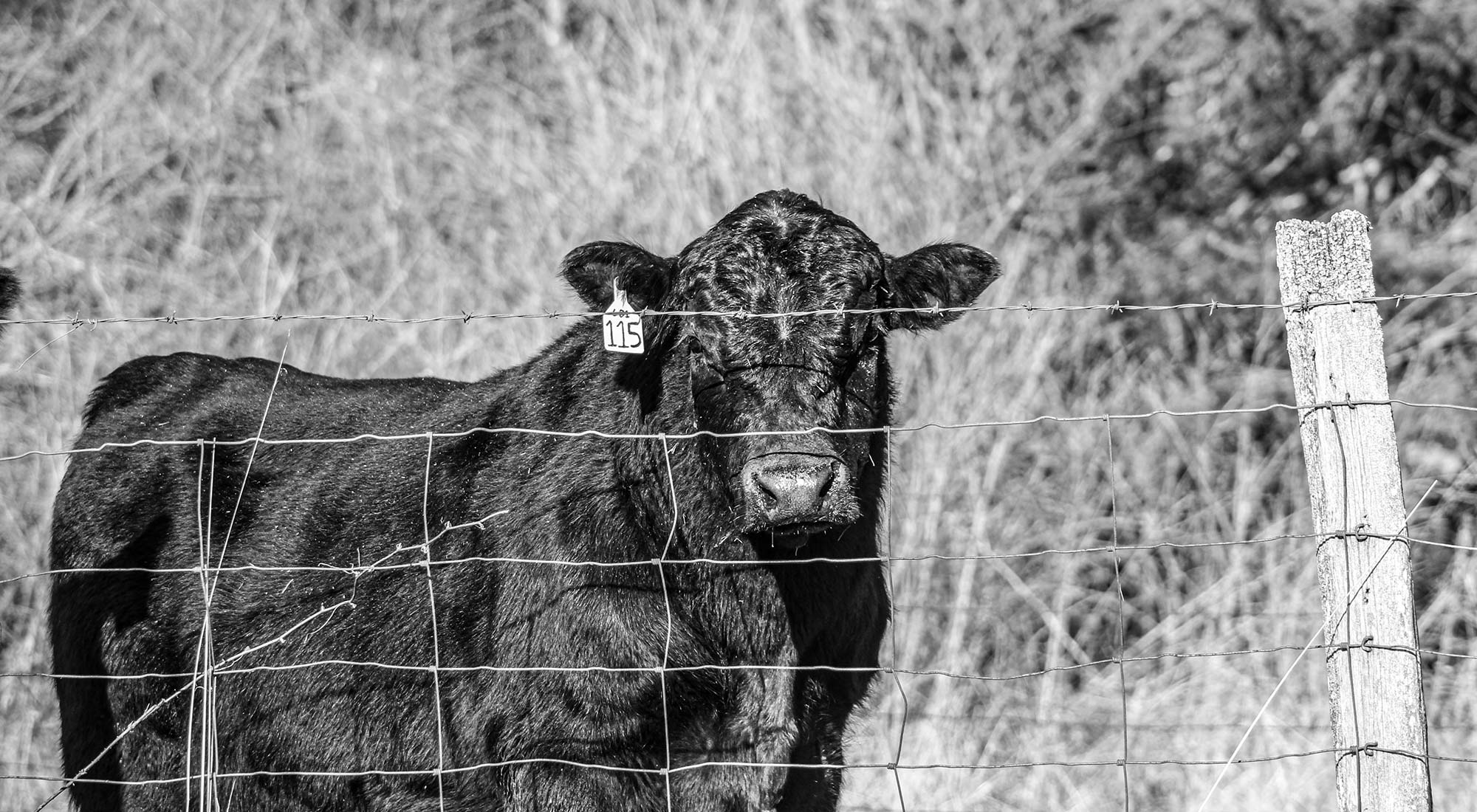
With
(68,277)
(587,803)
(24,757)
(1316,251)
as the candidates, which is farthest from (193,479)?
(68,277)

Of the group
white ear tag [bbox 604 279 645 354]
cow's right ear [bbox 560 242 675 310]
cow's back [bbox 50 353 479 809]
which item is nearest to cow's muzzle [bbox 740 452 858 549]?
white ear tag [bbox 604 279 645 354]

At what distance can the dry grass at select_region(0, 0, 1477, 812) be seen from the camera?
25.6ft

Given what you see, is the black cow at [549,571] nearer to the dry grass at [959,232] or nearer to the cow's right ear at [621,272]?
the cow's right ear at [621,272]

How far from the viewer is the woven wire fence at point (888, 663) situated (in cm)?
364

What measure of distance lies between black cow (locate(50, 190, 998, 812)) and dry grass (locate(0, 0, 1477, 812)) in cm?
286

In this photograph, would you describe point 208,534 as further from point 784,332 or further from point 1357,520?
point 1357,520

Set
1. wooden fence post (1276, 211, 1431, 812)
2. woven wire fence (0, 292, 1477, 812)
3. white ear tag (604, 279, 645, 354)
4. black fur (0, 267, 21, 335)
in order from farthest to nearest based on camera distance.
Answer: black fur (0, 267, 21, 335)
white ear tag (604, 279, 645, 354)
woven wire fence (0, 292, 1477, 812)
wooden fence post (1276, 211, 1431, 812)

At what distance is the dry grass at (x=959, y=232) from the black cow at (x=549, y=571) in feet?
9.39

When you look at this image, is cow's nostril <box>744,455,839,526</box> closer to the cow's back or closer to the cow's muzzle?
the cow's muzzle

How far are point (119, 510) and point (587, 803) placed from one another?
2.39 m

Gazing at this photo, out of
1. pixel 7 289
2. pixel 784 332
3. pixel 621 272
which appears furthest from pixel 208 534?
pixel 784 332

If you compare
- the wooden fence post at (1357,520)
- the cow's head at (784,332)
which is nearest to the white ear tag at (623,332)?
the cow's head at (784,332)

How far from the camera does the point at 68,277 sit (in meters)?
9.27

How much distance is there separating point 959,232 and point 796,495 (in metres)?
5.45
